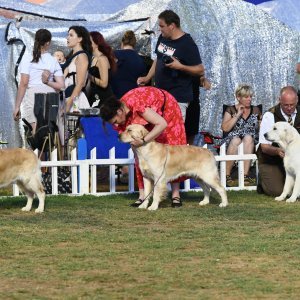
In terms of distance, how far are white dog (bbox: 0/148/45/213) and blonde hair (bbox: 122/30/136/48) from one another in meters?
3.63

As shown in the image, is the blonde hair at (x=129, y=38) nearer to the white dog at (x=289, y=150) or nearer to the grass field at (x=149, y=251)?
the white dog at (x=289, y=150)

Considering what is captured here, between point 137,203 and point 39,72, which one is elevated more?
point 39,72

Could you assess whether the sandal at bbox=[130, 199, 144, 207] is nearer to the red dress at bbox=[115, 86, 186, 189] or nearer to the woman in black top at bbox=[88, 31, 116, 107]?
the red dress at bbox=[115, 86, 186, 189]

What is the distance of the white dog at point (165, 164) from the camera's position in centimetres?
1097

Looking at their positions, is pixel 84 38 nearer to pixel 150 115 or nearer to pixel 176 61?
pixel 176 61

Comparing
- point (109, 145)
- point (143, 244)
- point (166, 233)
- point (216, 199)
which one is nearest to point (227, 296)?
point (143, 244)

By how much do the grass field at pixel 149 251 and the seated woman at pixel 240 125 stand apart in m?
2.13

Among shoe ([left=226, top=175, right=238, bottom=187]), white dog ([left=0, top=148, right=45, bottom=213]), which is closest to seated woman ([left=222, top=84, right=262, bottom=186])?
shoe ([left=226, top=175, right=238, bottom=187])

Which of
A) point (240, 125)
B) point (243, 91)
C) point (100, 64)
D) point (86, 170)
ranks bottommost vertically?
point (86, 170)

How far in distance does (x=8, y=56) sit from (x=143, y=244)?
632 cm

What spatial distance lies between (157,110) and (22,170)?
1462 mm

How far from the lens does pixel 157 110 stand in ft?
36.6

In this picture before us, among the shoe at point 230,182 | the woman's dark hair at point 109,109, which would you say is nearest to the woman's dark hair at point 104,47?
the shoe at point 230,182

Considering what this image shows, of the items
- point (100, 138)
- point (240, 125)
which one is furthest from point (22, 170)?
point (240, 125)
